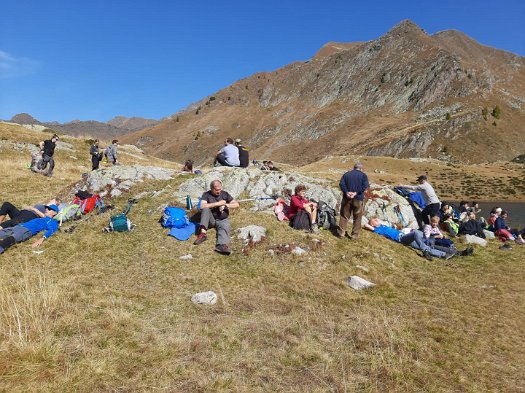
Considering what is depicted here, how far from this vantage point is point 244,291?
912 cm

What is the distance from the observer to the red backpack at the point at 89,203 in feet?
48.8

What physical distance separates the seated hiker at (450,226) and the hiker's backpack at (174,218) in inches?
503

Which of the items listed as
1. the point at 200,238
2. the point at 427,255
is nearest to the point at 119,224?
the point at 200,238

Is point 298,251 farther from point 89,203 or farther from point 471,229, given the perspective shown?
point 471,229

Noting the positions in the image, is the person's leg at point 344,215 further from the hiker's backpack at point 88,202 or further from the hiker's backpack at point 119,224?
the hiker's backpack at point 88,202

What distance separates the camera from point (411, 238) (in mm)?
14305

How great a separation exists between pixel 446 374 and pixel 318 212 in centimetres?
910

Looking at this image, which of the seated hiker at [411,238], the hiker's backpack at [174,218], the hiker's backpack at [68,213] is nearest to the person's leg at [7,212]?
the hiker's backpack at [68,213]

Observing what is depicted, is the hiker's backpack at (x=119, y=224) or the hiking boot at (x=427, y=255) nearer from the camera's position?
the hiker's backpack at (x=119, y=224)

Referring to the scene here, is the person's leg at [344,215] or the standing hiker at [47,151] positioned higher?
the standing hiker at [47,151]

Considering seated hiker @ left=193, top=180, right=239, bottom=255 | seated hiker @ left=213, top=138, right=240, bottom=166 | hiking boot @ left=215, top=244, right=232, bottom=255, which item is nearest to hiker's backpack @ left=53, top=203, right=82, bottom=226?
seated hiker @ left=193, top=180, right=239, bottom=255

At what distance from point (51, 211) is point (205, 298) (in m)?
8.51

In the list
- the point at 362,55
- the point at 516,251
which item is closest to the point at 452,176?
the point at 516,251

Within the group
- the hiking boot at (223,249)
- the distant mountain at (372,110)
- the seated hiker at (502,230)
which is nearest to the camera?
the hiking boot at (223,249)
